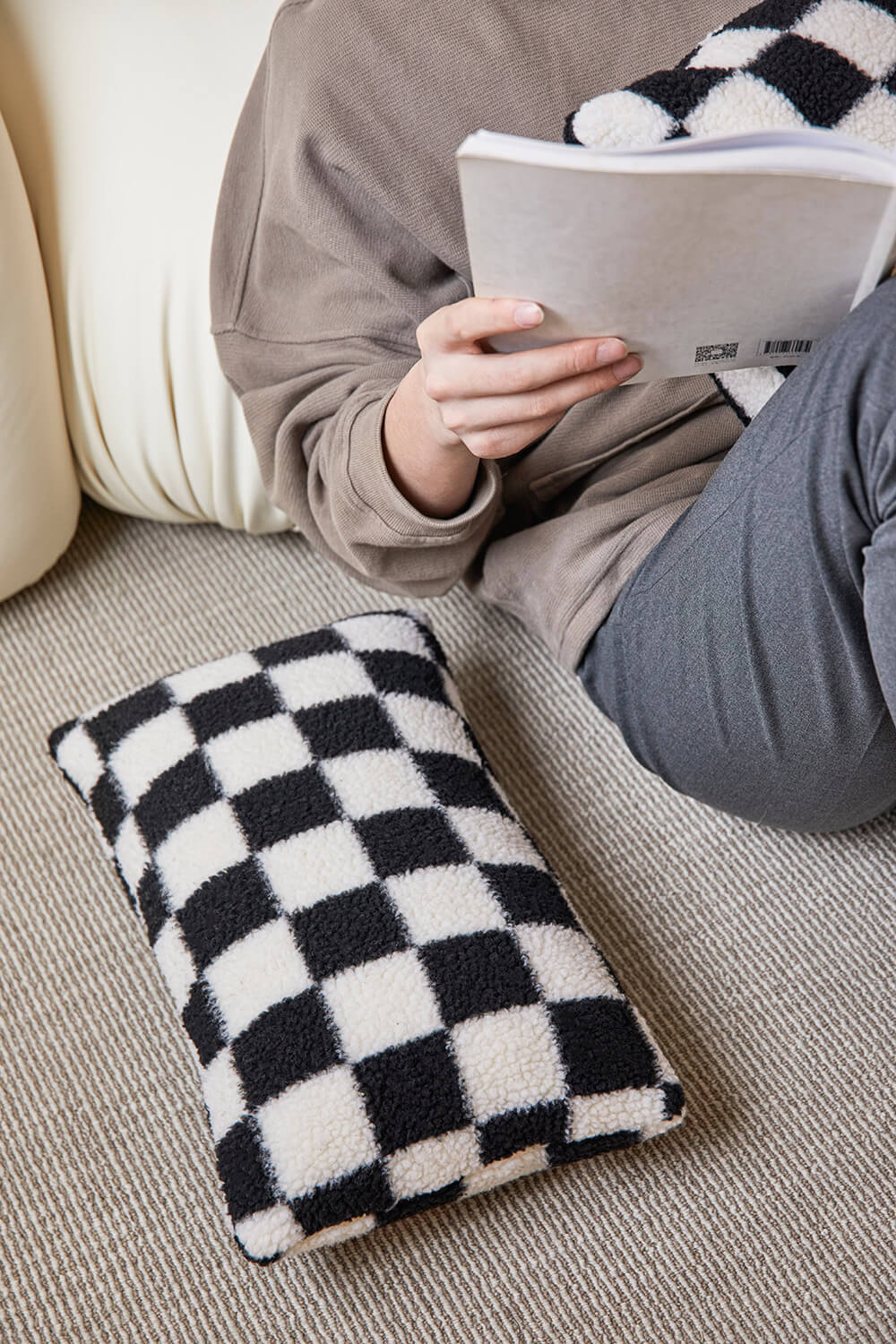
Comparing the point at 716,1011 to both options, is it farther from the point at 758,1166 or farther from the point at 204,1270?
the point at 204,1270

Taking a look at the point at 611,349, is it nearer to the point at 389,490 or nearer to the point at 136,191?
the point at 389,490

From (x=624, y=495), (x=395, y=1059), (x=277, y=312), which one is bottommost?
(x=395, y=1059)

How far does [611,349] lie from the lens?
58 centimetres

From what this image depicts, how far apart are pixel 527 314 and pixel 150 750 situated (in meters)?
0.42

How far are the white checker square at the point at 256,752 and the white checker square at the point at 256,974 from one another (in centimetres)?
11

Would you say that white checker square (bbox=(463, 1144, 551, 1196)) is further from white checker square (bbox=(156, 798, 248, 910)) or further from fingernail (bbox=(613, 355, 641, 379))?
fingernail (bbox=(613, 355, 641, 379))

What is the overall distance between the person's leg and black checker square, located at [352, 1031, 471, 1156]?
247 millimetres

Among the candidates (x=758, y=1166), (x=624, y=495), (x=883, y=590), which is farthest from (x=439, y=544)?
(x=758, y=1166)

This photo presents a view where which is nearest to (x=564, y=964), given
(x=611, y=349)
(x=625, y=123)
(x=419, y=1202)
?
(x=419, y=1202)

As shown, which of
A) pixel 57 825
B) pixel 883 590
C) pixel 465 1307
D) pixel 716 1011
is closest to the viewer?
pixel 883 590

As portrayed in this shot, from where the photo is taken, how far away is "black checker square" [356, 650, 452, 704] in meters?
0.83

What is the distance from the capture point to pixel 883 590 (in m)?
0.58

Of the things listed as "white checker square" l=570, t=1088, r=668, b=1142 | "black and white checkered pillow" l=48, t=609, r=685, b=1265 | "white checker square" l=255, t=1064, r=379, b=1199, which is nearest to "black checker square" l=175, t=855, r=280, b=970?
"black and white checkered pillow" l=48, t=609, r=685, b=1265

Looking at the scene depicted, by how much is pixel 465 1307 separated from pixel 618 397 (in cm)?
58
